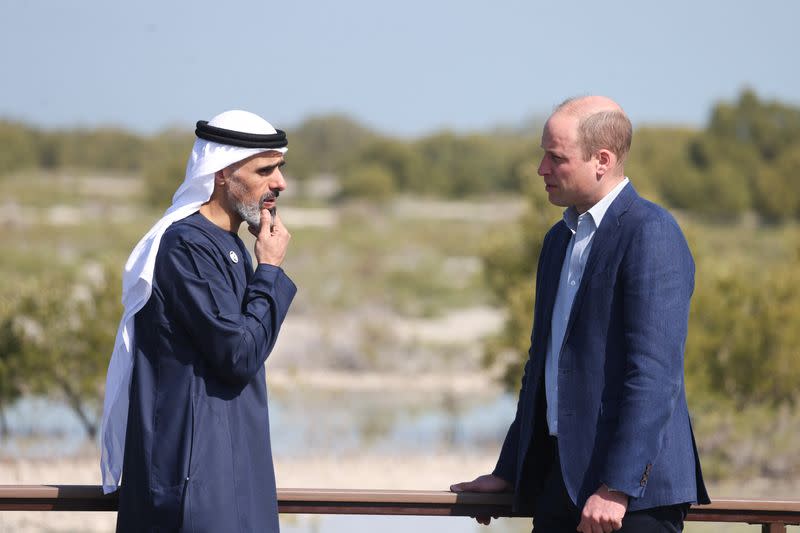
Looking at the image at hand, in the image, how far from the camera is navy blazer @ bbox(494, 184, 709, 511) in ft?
7.39

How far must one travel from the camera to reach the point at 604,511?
2.27m

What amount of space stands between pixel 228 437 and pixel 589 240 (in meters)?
0.87

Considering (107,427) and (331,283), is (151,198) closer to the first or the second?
(331,283)

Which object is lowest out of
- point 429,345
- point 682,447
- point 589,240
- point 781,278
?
point 429,345

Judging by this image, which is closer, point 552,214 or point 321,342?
point 552,214

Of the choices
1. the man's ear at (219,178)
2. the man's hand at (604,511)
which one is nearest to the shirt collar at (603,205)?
the man's hand at (604,511)

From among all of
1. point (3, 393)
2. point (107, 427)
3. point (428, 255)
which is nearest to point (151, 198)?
point (428, 255)

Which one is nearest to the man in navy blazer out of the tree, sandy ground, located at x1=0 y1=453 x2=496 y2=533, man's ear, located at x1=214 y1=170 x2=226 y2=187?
man's ear, located at x1=214 y1=170 x2=226 y2=187

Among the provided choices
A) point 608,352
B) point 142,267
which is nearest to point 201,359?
point 142,267

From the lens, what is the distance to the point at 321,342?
19.0 metres

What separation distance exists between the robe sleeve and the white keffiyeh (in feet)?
0.19

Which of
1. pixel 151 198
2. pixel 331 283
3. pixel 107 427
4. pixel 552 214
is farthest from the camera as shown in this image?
pixel 151 198

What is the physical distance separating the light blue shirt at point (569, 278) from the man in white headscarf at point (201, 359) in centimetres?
60

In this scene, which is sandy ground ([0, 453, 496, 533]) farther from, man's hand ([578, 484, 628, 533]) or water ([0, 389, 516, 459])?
man's hand ([578, 484, 628, 533])
